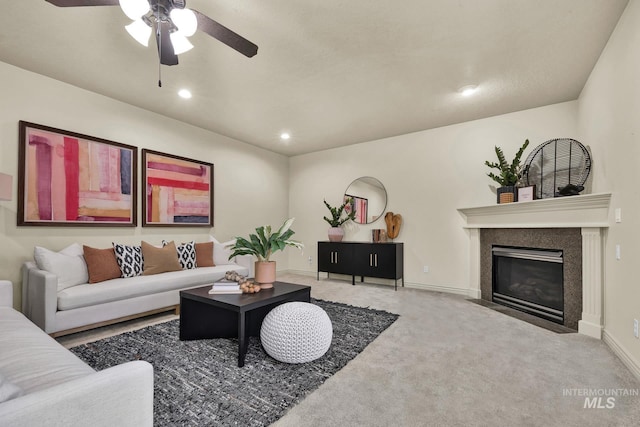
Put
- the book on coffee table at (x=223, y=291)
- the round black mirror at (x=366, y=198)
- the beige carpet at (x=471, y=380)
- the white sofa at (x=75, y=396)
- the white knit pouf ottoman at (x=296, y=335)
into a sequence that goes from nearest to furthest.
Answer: the white sofa at (x=75, y=396), the beige carpet at (x=471, y=380), the white knit pouf ottoman at (x=296, y=335), the book on coffee table at (x=223, y=291), the round black mirror at (x=366, y=198)

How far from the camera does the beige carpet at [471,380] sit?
5.06 feet

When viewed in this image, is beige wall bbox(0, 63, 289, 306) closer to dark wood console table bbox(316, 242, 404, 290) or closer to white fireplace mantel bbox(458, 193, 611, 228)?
dark wood console table bbox(316, 242, 404, 290)

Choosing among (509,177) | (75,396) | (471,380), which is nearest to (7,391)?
(75,396)

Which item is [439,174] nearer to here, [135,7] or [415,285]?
[415,285]

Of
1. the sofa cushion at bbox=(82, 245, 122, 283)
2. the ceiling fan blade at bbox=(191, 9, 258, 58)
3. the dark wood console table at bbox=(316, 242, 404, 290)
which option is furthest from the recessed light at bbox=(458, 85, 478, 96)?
the sofa cushion at bbox=(82, 245, 122, 283)

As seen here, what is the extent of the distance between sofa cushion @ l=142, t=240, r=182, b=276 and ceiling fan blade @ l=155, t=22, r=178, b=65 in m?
2.21

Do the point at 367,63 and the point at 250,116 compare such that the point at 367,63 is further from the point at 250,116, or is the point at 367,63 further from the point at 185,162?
the point at 185,162

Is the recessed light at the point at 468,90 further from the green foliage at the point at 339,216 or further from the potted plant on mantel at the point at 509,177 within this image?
the green foliage at the point at 339,216

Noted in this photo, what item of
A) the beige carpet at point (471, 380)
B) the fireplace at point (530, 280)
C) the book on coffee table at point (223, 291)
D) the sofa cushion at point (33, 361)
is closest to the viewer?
the sofa cushion at point (33, 361)

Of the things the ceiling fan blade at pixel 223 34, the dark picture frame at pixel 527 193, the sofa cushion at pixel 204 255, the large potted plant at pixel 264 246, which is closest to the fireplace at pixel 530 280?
the dark picture frame at pixel 527 193

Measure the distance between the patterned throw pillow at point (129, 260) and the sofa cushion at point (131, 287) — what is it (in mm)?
129

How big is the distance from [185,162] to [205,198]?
61 centimetres

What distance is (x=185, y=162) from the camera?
14.3 ft

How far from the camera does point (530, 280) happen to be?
3.48 m
